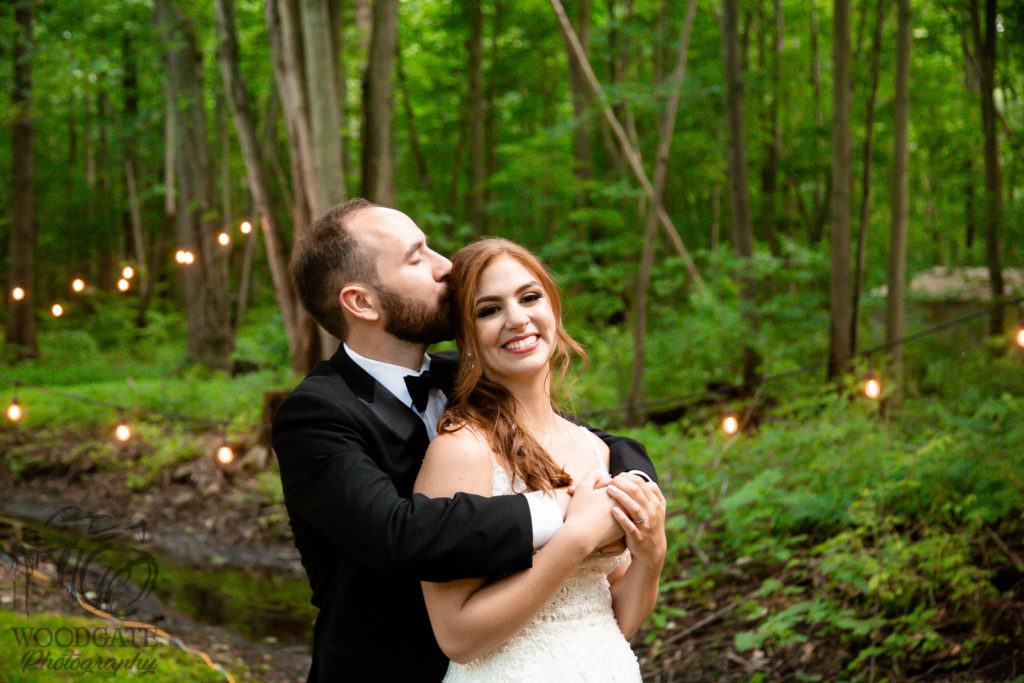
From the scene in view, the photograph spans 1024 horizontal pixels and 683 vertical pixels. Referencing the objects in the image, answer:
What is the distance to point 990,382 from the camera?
7.70 metres

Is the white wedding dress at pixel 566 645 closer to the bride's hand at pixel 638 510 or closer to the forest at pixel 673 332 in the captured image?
the bride's hand at pixel 638 510

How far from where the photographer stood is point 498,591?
5.74ft

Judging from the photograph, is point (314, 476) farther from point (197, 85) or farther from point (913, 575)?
point (197, 85)

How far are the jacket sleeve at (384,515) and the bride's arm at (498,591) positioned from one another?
0.18ft

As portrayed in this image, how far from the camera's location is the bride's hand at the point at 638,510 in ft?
6.11

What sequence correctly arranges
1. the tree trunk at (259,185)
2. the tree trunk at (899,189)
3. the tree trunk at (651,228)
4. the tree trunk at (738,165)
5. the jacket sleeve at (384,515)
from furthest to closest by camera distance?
the tree trunk at (738,165), the tree trunk at (899,189), the tree trunk at (651,228), the tree trunk at (259,185), the jacket sleeve at (384,515)

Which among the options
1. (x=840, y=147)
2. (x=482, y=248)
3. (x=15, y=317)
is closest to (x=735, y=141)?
(x=840, y=147)

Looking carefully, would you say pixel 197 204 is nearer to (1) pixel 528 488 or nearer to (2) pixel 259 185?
(2) pixel 259 185

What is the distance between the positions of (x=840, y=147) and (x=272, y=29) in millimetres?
5815

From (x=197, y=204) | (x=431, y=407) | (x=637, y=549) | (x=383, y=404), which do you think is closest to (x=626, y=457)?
(x=637, y=549)

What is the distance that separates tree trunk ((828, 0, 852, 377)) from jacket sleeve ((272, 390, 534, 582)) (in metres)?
7.72

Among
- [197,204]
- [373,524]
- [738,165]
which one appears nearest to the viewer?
[373,524]

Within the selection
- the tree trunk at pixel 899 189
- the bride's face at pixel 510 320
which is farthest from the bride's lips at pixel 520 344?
the tree trunk at pixel 899 189

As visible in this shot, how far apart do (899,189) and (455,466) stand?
7.84 metres
